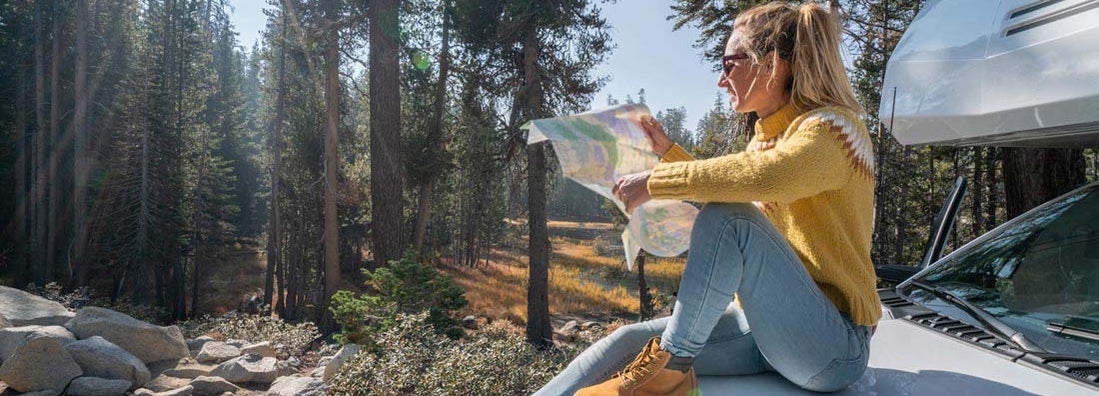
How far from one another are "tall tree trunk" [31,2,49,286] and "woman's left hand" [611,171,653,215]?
24.0 m

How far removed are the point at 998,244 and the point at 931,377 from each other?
1323 mm

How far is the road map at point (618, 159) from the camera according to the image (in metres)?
2.10

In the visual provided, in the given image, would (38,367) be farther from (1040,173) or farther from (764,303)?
(1040,173)

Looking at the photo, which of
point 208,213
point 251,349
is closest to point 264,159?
point 208,213

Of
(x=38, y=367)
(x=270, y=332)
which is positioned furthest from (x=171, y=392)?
(x=270, y=332)

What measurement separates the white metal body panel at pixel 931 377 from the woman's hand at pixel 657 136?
840 millimetres

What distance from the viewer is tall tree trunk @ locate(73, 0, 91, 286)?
58.6ft

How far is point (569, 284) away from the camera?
81.9 ft

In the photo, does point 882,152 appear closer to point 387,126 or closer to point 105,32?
point 387,126

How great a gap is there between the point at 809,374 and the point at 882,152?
44.6 ft

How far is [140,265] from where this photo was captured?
18.4 metres

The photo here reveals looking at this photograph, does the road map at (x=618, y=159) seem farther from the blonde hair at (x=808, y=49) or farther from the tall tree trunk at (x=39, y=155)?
the tall tree trunk at (x=39, y=155)

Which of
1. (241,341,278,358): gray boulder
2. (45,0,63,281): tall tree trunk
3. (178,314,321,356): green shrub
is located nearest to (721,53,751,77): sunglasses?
(241,341,278,358): gray boulder

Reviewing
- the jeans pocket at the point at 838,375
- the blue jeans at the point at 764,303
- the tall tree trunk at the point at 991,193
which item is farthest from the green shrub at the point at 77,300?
the tall tree trunk at the point at 991,193
